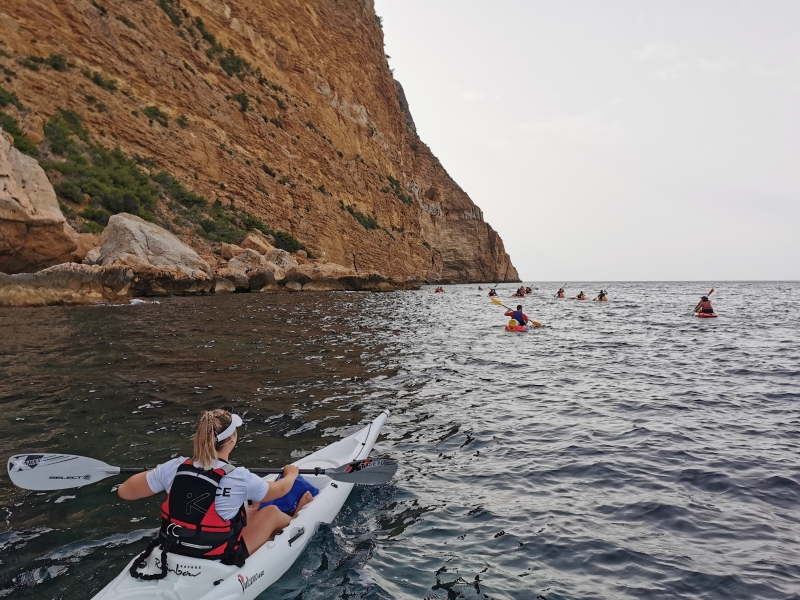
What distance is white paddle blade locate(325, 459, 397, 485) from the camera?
4.84m

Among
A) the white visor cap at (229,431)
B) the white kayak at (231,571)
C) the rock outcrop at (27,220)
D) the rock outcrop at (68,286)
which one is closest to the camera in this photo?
the white kayak at (231,571)

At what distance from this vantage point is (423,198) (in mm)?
87000

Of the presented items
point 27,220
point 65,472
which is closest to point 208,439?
point 65,472

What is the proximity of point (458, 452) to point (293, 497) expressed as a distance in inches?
106

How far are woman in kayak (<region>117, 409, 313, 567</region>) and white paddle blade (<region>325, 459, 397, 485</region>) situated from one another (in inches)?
52.4

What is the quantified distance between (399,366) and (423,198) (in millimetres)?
77141

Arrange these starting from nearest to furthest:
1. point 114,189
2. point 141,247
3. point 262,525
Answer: point 262,525
point 141,247
point 114,189

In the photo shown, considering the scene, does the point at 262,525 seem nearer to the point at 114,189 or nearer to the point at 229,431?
the point at 229,431

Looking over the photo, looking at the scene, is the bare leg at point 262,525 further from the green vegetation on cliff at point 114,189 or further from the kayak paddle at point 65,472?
the green vegetation on cliff at point 114,189

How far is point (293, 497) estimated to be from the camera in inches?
187

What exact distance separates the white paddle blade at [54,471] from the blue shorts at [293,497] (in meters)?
1.48

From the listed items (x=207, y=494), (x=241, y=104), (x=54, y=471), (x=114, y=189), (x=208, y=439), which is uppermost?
(x=241, y=104)

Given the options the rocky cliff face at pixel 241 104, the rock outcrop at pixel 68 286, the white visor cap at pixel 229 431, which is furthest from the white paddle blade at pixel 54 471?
the rocky cliff face at pixel 241 104

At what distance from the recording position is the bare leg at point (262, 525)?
397 centimetres
